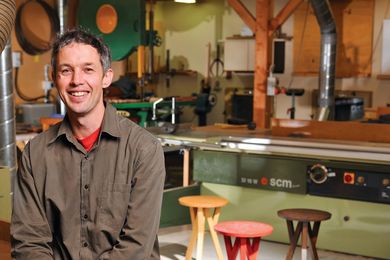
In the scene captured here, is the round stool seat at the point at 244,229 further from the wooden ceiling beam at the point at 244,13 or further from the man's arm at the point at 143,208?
the wooden ceiling beam at the point at 244,13

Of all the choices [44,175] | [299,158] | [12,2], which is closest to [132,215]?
[44,175]

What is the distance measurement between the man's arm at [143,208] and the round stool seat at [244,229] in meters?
1.41

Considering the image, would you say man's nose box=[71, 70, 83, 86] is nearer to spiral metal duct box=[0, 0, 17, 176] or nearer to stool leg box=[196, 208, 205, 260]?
spiral metal duct box=[0, 0, 17, 176]

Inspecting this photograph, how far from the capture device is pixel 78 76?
6.31ft

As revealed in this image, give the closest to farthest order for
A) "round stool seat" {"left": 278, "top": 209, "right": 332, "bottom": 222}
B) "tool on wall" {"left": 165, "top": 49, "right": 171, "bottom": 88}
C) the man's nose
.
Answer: the man's nose → "round stool seat" {"left": 278, "top": 209, "right": 332, "bottom": 222} → "tool on wall" {"left": 165, "top": 49, "right": 171, "bottom": 88}

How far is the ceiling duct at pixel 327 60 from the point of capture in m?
6.50

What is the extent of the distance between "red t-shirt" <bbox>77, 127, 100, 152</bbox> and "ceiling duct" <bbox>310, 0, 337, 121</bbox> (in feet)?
15.4

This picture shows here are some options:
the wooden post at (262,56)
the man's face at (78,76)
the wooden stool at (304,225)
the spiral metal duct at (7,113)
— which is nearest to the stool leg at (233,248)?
the wooden stool at (304,225)

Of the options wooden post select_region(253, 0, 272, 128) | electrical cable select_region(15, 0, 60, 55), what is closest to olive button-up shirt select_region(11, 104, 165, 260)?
wooden post select_region(253, 0, 272, 128)

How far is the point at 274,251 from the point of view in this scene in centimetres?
439

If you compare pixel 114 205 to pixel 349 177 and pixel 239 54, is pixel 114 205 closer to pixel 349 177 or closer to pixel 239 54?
pixel 349 177

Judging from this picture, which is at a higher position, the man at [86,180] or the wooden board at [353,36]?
the wooden board at [353,36]

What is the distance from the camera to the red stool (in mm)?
3381

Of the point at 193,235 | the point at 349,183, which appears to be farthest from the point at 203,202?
the point at 349,183
